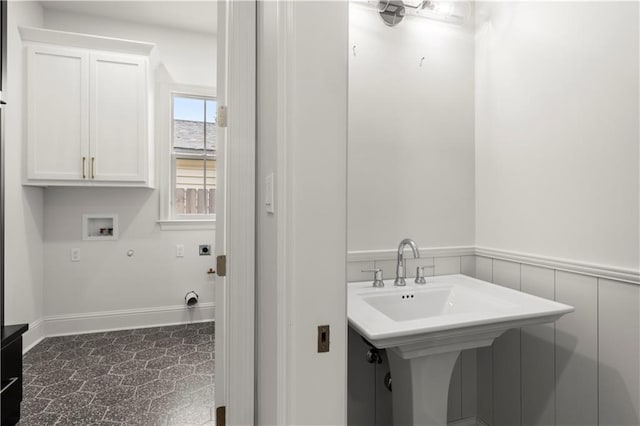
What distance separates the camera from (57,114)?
2.87 meters

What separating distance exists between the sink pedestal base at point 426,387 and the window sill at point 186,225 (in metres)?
2.67

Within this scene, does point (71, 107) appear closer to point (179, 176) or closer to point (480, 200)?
point (179, 176)

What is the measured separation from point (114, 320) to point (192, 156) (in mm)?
1800

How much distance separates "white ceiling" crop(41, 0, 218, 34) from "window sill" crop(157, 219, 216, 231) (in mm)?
1971

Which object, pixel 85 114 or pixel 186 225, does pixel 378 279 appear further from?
pixel 85 114

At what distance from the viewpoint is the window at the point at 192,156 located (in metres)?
3.49

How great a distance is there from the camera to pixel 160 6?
3.02 meters

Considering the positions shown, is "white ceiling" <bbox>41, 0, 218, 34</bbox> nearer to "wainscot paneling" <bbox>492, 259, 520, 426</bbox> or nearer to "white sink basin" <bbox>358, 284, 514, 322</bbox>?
"white sink basin" <bbox>358, 284, 514, 322</bbox>

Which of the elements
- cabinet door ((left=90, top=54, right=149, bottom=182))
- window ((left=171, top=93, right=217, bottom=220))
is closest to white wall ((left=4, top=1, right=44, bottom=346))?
cabinet door ((left=90, top=54, right=149, bottom=182))

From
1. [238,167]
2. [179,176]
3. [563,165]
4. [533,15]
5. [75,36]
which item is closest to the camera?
[238,167]

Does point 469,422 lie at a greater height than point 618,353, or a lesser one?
lesser

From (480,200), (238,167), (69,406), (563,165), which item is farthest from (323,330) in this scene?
(69,406)

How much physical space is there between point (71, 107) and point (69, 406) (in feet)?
7.76

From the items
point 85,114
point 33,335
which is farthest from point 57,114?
point 33,335
